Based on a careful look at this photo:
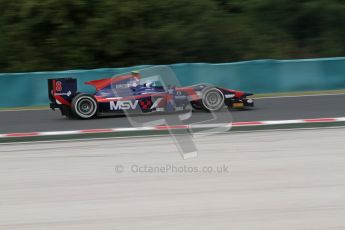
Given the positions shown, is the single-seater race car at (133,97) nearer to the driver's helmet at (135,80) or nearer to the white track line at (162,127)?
the driver's helmet at (135,80)

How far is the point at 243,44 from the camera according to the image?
21328 millimetres

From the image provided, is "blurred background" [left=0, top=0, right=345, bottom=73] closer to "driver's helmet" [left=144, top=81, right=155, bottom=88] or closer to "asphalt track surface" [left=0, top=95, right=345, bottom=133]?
"asphalt track surface" [left=0, top=95, right=345, bottom=133]

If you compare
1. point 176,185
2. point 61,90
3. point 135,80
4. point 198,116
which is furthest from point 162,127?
point 176,185

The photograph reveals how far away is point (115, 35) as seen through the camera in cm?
1973

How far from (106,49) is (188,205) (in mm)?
15051

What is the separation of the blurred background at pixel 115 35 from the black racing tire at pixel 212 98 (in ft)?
29.4

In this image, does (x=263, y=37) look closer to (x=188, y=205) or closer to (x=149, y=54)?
(x=149, y=54)

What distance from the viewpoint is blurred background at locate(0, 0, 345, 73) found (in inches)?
779

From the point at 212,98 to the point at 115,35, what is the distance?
29.8ft

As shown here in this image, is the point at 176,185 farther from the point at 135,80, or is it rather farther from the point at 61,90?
the point at 61,90

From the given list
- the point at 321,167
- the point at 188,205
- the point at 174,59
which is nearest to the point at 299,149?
the point at 321,167

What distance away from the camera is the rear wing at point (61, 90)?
1113 centimetres

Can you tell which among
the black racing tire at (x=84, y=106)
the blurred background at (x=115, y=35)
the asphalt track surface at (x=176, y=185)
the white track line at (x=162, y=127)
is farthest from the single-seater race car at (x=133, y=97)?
the blurred background at (x=115, y=35)

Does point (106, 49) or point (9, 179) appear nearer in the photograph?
point (9, 179)
